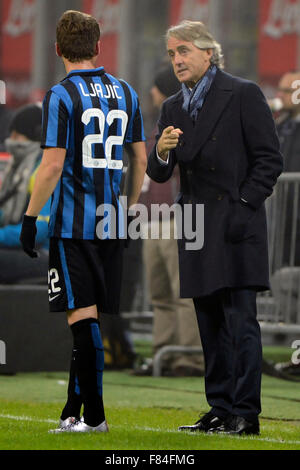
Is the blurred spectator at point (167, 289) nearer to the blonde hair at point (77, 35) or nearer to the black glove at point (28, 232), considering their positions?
the blonde hair at point (77, 35)

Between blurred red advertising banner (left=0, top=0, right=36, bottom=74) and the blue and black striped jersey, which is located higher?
blurred red advertising banner (left=0, top=0, right=36, bottom=74)

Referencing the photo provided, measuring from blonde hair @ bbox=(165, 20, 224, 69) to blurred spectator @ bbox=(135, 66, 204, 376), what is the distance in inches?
131

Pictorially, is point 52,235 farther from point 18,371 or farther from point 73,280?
point 18,371

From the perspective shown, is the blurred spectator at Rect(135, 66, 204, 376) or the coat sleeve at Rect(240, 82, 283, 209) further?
the blurred spectator at Rect(135, 66, 204, 376)

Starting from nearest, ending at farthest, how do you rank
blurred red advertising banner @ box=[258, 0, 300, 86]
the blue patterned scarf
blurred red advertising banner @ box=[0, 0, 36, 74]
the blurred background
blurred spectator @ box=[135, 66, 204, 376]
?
the blue patterned scarf, blurred spectator @ box=[135, 66, 204, 376], the blurred background, blurred red advertising banner @ box=[258, 0, 300, 86], blurred red advertising banner @ box=[0, 0, 36, 74]

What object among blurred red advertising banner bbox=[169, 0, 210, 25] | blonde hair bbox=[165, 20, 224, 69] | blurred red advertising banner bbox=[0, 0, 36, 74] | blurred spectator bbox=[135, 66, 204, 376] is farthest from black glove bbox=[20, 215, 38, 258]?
blurred red advertising banner bbox=[0, 0, 36, 74]

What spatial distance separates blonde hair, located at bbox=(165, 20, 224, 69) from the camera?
622cm

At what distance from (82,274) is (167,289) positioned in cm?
446

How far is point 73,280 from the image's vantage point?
5680 millimetres

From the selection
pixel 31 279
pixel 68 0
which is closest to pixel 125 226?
pixel 31 279

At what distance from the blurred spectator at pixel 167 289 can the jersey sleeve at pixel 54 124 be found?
13.2 feet

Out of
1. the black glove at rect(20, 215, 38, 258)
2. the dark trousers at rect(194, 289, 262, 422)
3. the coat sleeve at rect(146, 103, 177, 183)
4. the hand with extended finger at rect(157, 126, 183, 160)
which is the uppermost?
the hand with extended finger at rect(157, 126, 183, 160)

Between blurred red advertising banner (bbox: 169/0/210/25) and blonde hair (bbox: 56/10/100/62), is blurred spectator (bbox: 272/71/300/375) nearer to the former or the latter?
blonde hair (bbox: 56/10/100/62)

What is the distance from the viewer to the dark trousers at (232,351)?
5.94 meters
